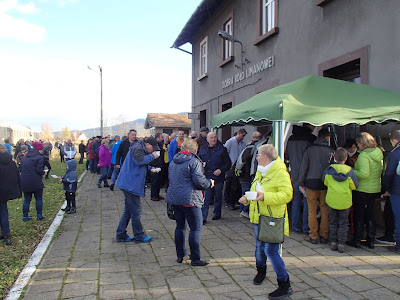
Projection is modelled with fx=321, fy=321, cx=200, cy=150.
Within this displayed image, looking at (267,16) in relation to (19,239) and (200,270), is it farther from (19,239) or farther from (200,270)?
(19,239)

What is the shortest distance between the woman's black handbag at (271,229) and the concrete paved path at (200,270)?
0.64m

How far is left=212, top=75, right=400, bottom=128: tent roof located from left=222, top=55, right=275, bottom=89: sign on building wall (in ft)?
13.4

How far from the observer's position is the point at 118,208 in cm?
782

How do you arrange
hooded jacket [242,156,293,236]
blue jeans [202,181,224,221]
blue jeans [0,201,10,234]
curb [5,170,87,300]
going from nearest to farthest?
hooded jacket [242,156,293,236]
curb [5,170,87,300]
blue jeans [0,201,10,234]
blue jeans [202,181,224,221]

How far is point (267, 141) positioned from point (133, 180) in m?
2.87

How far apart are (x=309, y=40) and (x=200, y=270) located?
628 cm

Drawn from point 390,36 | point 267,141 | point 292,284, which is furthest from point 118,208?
point 390,36

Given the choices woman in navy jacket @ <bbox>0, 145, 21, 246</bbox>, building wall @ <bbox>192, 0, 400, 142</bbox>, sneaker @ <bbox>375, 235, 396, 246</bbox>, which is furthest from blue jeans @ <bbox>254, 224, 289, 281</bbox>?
woman in navy jacket @ <bbox>0, 145, 21, 246</bbox>

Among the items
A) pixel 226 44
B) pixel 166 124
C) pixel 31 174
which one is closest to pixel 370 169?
pixel 31 174

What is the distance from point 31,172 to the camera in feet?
21.5

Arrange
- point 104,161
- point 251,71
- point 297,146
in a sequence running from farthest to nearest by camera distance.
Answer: point 104,161 < point 251,71 < point 297,146

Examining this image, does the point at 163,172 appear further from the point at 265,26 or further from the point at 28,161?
the point at 265,26

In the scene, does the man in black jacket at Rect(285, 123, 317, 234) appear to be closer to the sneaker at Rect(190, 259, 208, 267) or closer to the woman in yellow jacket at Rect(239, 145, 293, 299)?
the sneaker at Rect(190, 259, 208, 267)

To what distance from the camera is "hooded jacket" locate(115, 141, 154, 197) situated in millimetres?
4922
